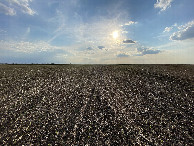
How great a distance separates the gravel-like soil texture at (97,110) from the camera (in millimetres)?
13117

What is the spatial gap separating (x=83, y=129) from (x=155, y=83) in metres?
16.3

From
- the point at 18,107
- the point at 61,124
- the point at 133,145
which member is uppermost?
the point at 18,107

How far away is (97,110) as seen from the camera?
1662 centimetres

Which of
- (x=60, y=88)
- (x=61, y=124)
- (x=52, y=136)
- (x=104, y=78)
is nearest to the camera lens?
(x=52, y=136)

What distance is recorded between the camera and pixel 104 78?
25328 mm

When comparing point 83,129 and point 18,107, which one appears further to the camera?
point 18,107

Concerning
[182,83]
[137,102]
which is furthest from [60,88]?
[182,83]

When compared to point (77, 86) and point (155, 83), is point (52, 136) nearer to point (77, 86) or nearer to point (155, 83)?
point (77, 86)

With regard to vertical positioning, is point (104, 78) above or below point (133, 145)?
above

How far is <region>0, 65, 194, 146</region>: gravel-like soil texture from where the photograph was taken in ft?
43.0

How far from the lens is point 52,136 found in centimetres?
1322

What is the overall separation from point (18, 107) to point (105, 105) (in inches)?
484

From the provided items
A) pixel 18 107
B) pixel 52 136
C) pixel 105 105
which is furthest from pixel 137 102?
pixel 18 107

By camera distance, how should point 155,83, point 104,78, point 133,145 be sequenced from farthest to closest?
point 104,78, point 155,83, point 133,145
